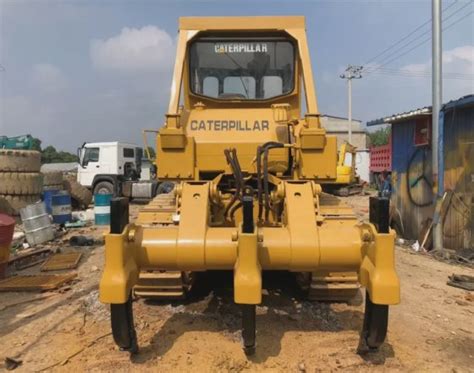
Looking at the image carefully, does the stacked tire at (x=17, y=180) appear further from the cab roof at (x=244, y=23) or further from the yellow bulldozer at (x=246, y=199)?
the cab roof at (x=244, y=23)

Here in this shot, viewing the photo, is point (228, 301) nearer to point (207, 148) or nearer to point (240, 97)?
point (207, 148)

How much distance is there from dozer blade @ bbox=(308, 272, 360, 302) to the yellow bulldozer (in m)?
0.01

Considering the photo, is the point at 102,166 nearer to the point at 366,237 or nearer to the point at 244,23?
the point at 244,23

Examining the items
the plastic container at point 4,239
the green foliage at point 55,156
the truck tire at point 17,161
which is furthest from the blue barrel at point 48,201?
the green foliage at point 55,156

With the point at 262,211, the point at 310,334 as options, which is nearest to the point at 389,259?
the point at 310,334

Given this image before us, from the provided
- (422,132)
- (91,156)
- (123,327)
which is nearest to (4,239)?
(123,327)

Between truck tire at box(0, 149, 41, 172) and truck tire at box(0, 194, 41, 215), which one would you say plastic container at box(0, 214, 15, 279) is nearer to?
truck tire at box(0, 194, 41, 215)

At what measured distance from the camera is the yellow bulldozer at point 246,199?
3549 mm

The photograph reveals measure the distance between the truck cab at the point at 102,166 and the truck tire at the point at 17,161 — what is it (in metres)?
7.06

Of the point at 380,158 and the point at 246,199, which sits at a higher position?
the point at 380,158

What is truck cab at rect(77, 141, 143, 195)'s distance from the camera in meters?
20.0

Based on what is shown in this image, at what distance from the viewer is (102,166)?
20172 millimetres

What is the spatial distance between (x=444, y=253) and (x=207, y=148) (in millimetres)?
6299

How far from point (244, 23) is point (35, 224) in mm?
7104
